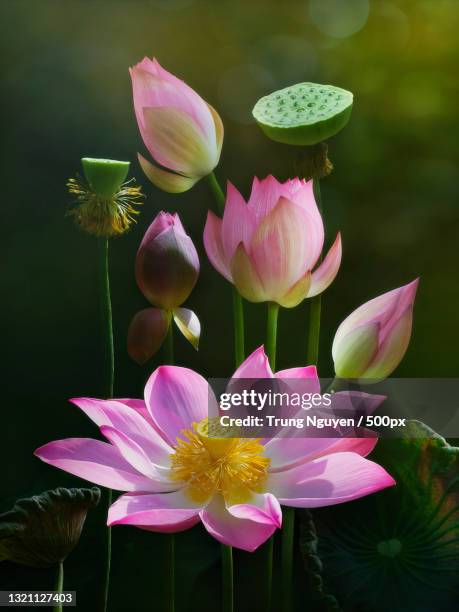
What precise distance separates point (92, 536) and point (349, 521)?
9.2 inches

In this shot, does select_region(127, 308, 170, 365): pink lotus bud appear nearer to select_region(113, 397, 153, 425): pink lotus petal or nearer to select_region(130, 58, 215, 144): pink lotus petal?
select_region(113, 397, 153, 425): pink lotus petal

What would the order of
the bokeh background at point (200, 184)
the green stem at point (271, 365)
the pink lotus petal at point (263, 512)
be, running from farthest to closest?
the bokeh background at point (200, 184) < the green stem at point (271, 365) < the pink lotus petal at point (263, 512)

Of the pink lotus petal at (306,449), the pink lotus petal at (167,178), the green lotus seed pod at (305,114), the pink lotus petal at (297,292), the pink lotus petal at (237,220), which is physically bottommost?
the pink lotus petal at (306,449)

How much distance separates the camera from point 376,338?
58 centimetres

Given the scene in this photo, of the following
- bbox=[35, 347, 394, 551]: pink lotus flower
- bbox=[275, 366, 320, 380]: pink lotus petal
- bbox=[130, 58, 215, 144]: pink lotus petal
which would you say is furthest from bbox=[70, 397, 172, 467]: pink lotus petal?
bbox=[130, 58, 215, 144]: pink lotus petal

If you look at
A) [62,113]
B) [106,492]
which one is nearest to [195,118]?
[62,113]

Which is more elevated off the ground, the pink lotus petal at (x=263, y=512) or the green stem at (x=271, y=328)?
the green stem at (x=271, y=328)

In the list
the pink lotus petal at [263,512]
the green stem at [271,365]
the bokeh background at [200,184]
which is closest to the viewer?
the pink lotus petal at [263,512]

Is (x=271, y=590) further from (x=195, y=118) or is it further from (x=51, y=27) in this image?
(x=51, y=27)

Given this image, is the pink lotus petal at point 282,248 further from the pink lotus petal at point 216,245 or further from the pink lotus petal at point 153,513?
the pink lotus petal at point 153,513

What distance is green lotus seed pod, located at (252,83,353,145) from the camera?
613 millimetres

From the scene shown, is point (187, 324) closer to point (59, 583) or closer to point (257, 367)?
point (257, 367)

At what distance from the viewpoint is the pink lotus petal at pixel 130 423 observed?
571mm

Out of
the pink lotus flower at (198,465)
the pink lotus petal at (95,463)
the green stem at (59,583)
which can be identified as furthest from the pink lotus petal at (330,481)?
the green stem at (59,583)
